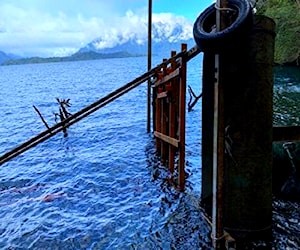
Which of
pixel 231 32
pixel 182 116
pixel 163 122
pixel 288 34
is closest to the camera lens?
pixel 231 32

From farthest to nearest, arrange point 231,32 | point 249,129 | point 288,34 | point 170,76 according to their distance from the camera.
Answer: point 288,34, point 170,76, point 249,129, point 231,32

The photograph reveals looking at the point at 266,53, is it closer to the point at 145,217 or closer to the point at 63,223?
the point at 145,217

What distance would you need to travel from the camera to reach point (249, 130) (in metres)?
5.74

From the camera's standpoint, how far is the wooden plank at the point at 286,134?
→ 6901mm

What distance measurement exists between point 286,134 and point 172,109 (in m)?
4.07

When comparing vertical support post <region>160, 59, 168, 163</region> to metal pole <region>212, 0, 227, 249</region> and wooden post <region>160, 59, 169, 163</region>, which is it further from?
metal pole <region>212, 0, 227, 249</region>

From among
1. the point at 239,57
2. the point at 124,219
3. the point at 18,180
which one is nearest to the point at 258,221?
the point at 239,57

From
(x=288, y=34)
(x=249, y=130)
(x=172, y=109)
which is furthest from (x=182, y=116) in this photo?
(x=288, y=34)

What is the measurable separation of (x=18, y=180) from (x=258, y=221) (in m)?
8.68

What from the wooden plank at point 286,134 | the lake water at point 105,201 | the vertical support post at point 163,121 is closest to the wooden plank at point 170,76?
the vertical support post at point 163,121

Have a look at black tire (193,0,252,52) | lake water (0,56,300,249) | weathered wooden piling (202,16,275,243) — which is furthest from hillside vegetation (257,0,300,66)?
black tire (193,0,252,52)

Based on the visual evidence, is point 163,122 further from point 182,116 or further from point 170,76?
point 182,116

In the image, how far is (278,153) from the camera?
28.0ft

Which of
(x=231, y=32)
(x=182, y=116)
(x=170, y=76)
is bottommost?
(x=182, y=116)
